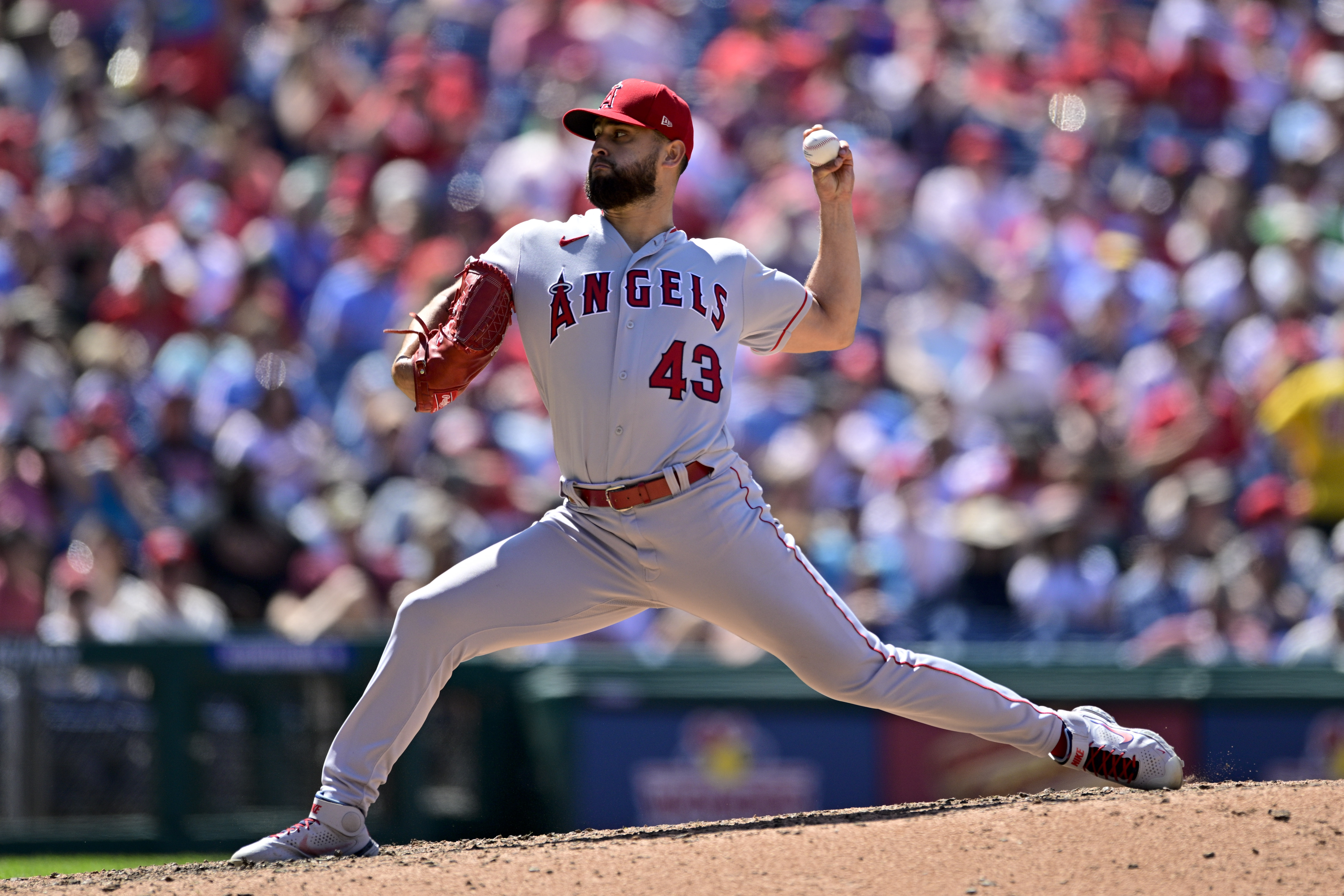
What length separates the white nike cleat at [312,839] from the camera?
4207 mm

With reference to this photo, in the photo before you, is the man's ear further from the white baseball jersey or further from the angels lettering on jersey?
the angels lettering on jersey

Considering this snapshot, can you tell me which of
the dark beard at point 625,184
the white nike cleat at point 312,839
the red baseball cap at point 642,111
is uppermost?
the red baseball cap at point 642,111

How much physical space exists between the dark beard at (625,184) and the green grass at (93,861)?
368cm

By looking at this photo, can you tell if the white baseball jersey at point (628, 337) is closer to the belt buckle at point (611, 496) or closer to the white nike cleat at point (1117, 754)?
the belt buckle at point (611, 496)

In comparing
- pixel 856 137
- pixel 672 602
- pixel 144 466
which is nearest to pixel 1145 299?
pixel 856 137

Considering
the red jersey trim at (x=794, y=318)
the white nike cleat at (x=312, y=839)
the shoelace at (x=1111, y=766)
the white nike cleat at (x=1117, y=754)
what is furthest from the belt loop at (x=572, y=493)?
the shoelace at (x=1111, y=766)

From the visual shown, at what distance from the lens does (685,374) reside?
13.4 ft

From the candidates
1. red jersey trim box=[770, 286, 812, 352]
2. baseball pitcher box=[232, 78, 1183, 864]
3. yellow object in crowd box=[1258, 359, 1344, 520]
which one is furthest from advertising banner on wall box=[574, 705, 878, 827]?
red jersey trim box=[770, 286, 812, 352]

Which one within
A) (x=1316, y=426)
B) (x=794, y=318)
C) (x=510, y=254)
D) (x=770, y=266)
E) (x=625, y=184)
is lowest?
(x=1316, y=426)

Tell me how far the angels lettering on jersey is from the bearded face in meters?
0.19

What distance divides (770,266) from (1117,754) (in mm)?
6077

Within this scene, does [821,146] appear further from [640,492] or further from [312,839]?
[312,839]

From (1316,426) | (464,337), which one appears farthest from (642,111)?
(1316,426)

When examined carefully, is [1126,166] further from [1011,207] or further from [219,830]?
[219,830]
